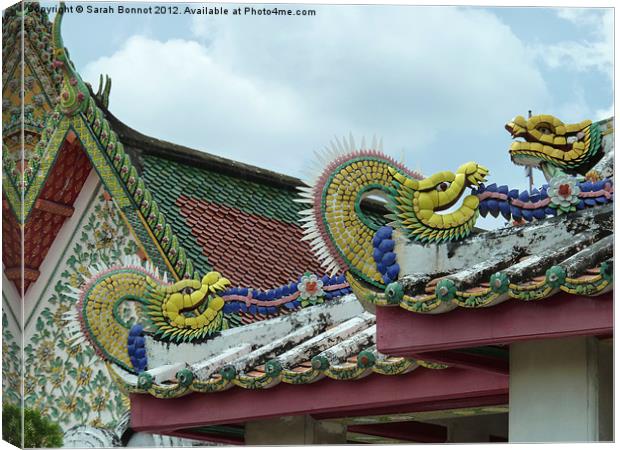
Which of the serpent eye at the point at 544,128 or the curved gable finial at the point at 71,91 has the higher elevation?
the curved gable finial at the point at 71,91

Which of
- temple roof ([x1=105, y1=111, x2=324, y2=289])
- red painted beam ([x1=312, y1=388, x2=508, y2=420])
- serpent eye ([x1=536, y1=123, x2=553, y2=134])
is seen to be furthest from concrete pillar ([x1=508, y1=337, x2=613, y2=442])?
temple roof ([x1=105, y1=111, x2=324, y2=289])

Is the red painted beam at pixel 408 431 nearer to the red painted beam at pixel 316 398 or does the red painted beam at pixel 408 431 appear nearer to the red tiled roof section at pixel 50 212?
the red painted beam at pixel 316 398

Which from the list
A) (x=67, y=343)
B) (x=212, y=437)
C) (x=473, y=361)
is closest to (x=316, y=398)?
(x=473, y=361)

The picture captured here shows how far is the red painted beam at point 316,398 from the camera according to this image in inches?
398

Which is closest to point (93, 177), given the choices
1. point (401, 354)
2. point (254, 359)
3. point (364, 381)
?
point (254, 359)

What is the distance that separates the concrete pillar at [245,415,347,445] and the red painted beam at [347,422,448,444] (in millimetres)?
864

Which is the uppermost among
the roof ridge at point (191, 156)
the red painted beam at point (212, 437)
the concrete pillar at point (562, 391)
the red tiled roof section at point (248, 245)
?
the roof ridge at point (191, 156)

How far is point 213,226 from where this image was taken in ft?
50.6

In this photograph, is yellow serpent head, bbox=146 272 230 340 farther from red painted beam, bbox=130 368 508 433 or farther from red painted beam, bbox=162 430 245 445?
red painted beam, bbox=130 368 508 433

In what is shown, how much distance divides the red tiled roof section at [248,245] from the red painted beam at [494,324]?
19.8 ft

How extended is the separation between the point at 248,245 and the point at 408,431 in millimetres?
3562

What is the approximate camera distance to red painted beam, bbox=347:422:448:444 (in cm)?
1239

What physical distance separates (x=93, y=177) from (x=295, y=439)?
513cm

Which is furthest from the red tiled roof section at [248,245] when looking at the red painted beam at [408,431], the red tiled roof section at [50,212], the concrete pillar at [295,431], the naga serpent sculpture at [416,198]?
the naga serpent sculpture at [416,198]
